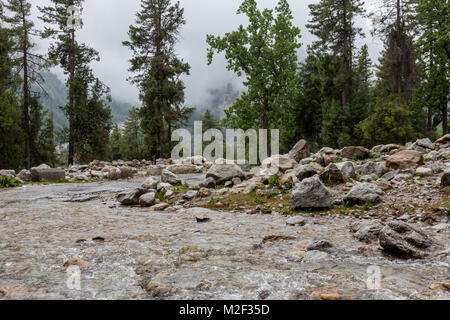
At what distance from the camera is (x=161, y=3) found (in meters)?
29.3

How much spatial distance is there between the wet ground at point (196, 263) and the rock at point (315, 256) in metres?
0.01

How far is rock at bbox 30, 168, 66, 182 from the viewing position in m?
16.8

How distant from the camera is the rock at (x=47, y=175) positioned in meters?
16.8

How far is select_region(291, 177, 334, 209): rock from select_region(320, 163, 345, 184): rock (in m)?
1.69

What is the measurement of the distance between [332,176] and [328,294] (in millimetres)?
6418

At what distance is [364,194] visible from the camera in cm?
659

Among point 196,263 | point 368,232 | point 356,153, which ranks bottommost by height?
point 196,263

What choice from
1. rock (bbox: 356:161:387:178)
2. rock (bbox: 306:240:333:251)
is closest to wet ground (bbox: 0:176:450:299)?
rock (bbox: 306:240:333:251)

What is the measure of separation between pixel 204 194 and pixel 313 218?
387cm

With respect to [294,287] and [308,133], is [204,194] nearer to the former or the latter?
[294,287]

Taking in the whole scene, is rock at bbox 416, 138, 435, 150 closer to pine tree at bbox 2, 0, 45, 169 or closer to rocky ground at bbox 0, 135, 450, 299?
rocky ground at bbox 0, 135, 450, 299

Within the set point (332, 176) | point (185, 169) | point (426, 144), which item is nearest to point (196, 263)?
point (332, 176)

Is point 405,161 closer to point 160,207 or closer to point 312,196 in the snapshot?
point 312,196
